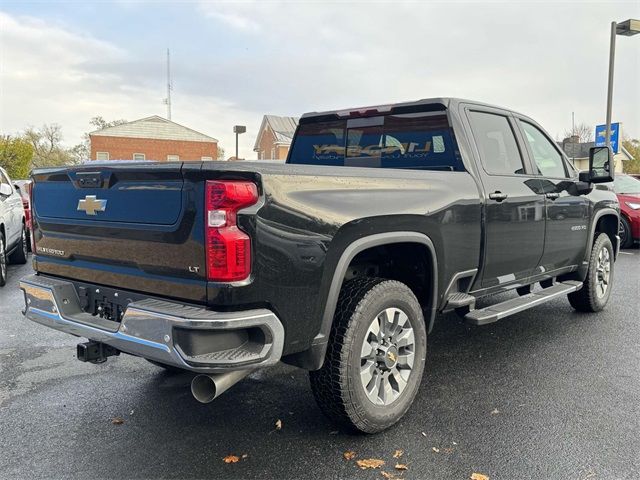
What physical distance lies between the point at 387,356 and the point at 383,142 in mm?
1947

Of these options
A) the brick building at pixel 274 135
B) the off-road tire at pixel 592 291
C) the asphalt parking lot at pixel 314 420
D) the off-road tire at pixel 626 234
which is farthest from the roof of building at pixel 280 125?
the asphalt parking lot at pixel 314 420

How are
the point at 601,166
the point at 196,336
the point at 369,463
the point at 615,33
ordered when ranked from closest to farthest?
the point at 196,336, the point at 369,463, the point at 601,166, the point at 615,33

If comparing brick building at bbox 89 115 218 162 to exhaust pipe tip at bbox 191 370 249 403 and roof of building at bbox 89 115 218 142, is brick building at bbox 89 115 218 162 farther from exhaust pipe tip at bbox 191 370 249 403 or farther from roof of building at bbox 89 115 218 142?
exhaust pipe tip at bbox 191 370 249 403

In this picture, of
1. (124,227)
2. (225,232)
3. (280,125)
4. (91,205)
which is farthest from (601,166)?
(280,125)

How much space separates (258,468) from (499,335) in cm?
315

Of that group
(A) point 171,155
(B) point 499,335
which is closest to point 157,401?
(B) point 499,335

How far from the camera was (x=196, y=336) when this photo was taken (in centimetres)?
233

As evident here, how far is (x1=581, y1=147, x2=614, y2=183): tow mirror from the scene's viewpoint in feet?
16.3

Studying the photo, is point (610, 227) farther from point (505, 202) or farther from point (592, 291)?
point (505, 202)

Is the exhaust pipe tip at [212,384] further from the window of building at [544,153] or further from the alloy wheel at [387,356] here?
the window of building at [544,153]

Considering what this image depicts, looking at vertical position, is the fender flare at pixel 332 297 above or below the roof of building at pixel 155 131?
below

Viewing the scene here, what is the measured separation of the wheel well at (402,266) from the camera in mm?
3385

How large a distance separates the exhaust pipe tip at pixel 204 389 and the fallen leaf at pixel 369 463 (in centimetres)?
89

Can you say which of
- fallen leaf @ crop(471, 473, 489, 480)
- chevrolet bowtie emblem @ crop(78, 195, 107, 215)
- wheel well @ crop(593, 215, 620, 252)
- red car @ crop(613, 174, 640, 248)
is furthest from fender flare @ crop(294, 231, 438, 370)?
red car @ crop(613, 174, 640, 248)
